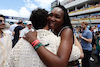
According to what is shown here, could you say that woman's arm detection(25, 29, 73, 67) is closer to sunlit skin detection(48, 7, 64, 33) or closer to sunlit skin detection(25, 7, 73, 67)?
sunlit skin detection(25, 7, 73, 67)

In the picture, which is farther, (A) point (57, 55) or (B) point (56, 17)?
(B) point (56, 17)

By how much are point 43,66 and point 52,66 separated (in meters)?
0.11

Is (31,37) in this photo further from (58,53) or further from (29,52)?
(58,53)

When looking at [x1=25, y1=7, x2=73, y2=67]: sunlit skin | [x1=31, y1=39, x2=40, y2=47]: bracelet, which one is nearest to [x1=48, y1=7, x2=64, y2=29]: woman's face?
[x1=25, y1=7, x2=73, y2=67]: sunlit skin

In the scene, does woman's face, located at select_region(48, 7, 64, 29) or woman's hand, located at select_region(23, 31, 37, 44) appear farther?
woman's face, located at select_region(48, 7, 64, 29)

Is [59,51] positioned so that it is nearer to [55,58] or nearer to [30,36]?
[55,58]

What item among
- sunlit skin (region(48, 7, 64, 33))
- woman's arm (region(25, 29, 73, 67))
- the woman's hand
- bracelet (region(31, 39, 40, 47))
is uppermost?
sunlit skin (region(48, 7, 64, 33))

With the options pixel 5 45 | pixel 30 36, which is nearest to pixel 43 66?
pixel 30 36

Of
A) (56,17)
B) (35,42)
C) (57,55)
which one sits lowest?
(57,55)

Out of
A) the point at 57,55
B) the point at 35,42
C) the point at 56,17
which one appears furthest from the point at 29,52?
the point at 56,17

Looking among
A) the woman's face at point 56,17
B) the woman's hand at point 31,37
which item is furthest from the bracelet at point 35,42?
the woman's face at point 56,17

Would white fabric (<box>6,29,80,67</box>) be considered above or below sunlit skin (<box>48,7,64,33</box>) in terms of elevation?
below

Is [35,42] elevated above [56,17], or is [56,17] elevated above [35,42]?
[56,17]

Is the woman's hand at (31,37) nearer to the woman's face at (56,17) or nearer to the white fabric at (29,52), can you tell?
the white fabric at (29,52)
